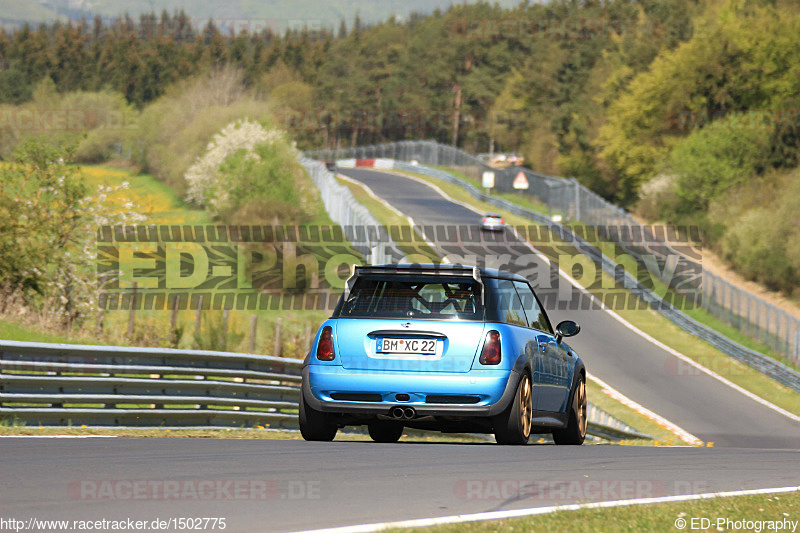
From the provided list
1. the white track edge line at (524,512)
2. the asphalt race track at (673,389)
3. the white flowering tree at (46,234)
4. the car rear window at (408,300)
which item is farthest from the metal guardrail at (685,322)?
the white track edge line at (524,512)

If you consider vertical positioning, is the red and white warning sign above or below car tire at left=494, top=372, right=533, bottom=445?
below

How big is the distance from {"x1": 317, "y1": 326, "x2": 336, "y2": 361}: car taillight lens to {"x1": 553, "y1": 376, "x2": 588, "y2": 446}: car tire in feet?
10.5

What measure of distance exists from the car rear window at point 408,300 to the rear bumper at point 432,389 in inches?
21.0

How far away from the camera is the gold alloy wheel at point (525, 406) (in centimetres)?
988

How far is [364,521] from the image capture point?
5695mm

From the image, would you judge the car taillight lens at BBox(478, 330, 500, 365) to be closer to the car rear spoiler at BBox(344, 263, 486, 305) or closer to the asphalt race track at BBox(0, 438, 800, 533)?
the car rear spoiler at BBox(344, 263, 486, 305)

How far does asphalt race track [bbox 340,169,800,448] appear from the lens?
29.2 metres

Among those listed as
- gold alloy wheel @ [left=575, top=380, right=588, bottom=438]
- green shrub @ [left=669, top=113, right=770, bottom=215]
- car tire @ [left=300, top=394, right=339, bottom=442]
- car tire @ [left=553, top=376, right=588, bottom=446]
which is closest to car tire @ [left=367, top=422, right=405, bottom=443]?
car tire @ [left=300, top=394, right=339, bottom=442]

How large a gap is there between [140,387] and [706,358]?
29.1 metres

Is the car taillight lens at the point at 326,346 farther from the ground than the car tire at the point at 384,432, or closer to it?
farther from the ground

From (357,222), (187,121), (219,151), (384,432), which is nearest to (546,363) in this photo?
(384,432)

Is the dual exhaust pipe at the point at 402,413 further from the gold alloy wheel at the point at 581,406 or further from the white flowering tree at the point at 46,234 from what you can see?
the white flowering tree at the point at 46,234

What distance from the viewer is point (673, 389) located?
110ft

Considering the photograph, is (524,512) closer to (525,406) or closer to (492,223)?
(525,406)
